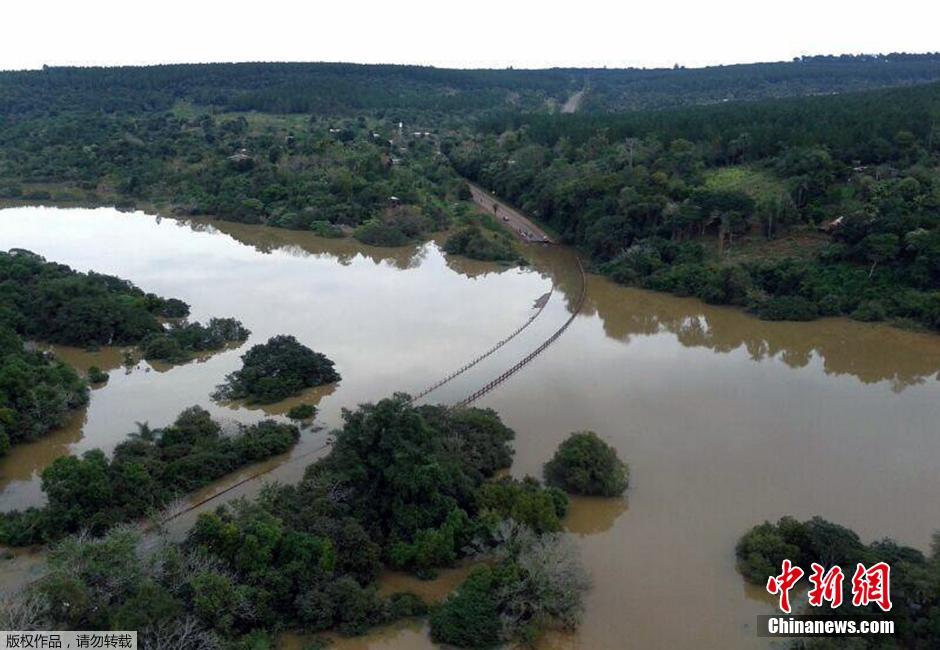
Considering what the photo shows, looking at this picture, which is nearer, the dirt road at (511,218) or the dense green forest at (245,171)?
the dirt road at (511,218)

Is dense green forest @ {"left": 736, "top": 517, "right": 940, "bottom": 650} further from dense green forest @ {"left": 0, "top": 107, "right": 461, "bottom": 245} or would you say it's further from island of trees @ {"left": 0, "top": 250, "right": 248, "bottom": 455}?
dense green forest @ {"left": 0, "top": 107, "right": 461, "bottom": 245}

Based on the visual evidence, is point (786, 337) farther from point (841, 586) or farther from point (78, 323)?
point (78, 323)

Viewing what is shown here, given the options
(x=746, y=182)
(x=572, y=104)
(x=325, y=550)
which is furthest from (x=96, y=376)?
(x=572, y=104)

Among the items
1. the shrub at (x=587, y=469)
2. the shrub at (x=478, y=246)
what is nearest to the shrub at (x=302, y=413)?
the shrub at (x=587, y=469)

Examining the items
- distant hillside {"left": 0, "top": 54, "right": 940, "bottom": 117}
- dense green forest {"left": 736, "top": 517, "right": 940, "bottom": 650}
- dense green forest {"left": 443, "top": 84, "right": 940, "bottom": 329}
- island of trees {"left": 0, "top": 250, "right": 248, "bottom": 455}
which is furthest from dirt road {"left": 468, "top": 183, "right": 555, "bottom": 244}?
distant hillside {"left": 0, "top": 54, "right": 940, "bottom": 117}

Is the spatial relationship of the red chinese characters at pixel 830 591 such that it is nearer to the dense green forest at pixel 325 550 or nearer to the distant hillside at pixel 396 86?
the dense green forest at pixel 325 550

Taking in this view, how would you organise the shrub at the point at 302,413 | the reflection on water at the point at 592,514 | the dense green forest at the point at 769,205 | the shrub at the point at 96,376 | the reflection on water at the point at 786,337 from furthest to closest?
the dense green forest at the point at 769,205, the reflection on water at the point at 786,337, the shrub at the point at 96,376, the shrub at the point at 302,413, the reflection on water at the point at 592,514
